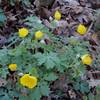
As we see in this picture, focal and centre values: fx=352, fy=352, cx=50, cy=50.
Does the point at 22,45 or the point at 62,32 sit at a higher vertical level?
the point at 22,45

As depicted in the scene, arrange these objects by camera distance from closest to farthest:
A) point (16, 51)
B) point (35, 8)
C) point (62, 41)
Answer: point (16, 51) < point (62, 41) < point (35, 8)

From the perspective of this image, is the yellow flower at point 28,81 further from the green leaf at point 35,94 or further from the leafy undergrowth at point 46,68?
the green leaf at point 35,94

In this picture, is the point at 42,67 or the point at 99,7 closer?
the point at 42,67

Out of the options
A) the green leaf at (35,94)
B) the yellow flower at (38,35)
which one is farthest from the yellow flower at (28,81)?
the yellow flower at (38,35)

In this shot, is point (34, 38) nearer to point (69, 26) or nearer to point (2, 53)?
point (2, 53)

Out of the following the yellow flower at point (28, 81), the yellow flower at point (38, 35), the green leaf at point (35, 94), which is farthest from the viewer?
the yellow flower at point (38, 35)

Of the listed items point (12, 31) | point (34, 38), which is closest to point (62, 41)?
point (34, 38)

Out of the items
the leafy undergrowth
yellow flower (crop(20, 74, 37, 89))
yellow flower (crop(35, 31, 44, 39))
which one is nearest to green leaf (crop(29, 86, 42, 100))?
the leafy undergrowth

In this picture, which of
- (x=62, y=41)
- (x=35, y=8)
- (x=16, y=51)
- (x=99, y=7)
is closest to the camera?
(x=16, y=51)

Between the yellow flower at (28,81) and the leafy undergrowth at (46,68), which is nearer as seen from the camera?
the yellow flower at (28,81)

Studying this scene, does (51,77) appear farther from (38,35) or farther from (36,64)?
(38,35)
